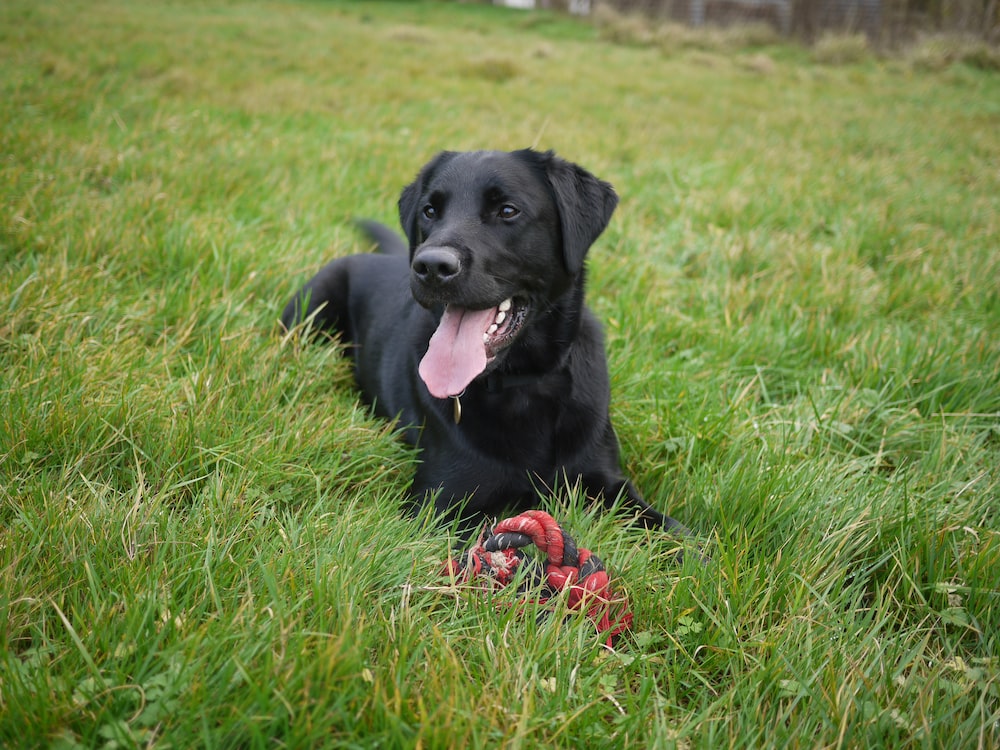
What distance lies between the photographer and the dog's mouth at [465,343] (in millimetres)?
2020

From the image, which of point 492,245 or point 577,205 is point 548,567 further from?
point 577,205

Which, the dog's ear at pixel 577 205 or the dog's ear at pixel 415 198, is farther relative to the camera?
the dog's ear at pixel 415 198

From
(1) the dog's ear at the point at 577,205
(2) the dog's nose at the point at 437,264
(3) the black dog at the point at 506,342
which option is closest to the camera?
(2) the dog's nose at the point at 437,264

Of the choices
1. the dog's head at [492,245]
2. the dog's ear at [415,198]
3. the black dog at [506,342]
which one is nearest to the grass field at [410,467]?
the black dog at [506,342]

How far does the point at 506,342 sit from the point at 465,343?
153mm

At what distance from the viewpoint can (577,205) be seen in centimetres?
232

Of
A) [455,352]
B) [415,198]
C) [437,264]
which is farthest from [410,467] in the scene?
[415,198]

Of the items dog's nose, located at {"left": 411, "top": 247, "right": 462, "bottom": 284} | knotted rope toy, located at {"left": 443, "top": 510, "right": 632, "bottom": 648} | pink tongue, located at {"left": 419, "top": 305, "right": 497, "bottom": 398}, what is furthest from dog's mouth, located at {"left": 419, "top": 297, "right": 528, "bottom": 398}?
knotted rope toy, located at {"left": 443, "top": 510, "right": 632, "bottom": 648}

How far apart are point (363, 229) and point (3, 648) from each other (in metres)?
3.10

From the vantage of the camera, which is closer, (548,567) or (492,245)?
(548,567)

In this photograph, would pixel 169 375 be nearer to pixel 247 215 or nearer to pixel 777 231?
pixel 247 215

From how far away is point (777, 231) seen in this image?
4.54 metres

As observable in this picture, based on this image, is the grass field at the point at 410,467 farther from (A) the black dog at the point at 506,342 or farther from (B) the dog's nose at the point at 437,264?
(B) the dog's nose at the point at 437,264

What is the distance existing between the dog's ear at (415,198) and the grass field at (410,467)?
1.91 feet
